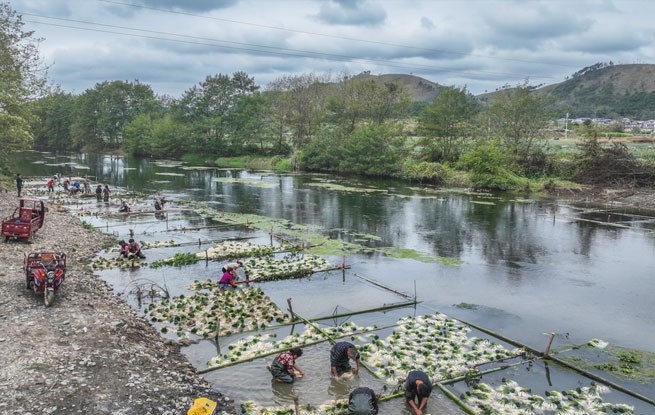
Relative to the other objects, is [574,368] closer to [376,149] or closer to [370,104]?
[376,149]

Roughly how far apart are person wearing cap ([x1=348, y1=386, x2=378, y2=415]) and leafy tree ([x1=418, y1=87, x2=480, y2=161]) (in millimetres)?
68086

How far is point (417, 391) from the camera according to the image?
43.1 ft

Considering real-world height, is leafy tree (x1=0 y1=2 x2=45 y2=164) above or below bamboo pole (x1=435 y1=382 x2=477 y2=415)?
above

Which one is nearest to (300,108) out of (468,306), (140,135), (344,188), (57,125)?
(344,188)

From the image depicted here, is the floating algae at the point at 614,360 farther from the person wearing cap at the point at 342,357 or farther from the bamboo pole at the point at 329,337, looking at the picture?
the person wearing cap at the point at 342,357

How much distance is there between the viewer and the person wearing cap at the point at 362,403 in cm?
1229

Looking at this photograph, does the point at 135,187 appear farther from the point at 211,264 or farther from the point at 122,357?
the point at 122,357

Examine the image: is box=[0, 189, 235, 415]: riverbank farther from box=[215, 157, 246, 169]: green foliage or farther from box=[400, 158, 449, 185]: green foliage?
box=[215, 157, 246, 169]: green foliage

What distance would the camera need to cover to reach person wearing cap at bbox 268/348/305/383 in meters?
14.6

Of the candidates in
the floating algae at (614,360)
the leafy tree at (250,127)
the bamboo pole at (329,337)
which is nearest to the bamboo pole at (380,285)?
the bamboo pole at (329,337)

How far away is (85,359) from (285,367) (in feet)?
18.7

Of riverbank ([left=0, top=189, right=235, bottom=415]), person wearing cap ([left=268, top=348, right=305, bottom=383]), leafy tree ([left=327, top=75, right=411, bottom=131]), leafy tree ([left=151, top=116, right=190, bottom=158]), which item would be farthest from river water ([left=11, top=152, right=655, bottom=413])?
leafy tree ([left=151, top=116, right=190, bottom=158])

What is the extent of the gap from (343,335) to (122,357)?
24.7 ft

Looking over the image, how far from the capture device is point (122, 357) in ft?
47.2
